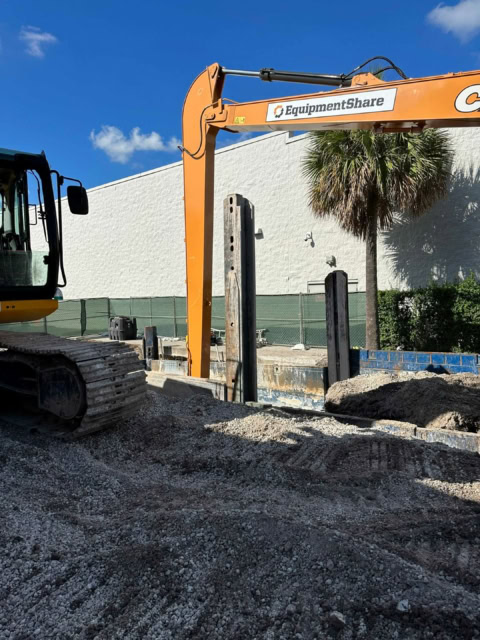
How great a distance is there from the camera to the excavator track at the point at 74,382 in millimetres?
4953

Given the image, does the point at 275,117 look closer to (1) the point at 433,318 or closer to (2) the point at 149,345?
(2) the point at 149,345

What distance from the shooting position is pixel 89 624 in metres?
2.30

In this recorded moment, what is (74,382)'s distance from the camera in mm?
5008

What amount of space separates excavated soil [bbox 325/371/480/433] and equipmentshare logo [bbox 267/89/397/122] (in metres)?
3.53

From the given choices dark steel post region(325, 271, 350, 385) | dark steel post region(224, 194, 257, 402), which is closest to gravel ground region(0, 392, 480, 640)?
dark steel post region(224, 194, 257, 402)

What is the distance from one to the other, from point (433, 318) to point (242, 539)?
34.5ft

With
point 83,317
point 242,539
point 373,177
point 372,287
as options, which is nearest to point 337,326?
point 372,287

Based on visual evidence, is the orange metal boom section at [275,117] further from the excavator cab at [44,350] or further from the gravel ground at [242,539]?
the gravel ground at [242,539]

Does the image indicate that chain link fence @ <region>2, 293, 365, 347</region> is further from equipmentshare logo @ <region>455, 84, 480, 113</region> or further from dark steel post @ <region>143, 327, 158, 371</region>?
equipmentshare logo @ <region>455, 84, 480, 113</region>

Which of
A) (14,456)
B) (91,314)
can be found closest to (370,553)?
(14,456)

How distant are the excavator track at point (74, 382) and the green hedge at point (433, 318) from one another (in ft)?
28.8

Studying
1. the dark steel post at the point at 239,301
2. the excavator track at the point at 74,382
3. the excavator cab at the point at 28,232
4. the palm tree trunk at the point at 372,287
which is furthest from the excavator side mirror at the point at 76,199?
the palm tree trunk at the point at 372,287

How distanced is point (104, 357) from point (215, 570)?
10.0ft

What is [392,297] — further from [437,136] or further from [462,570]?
[462,570]
